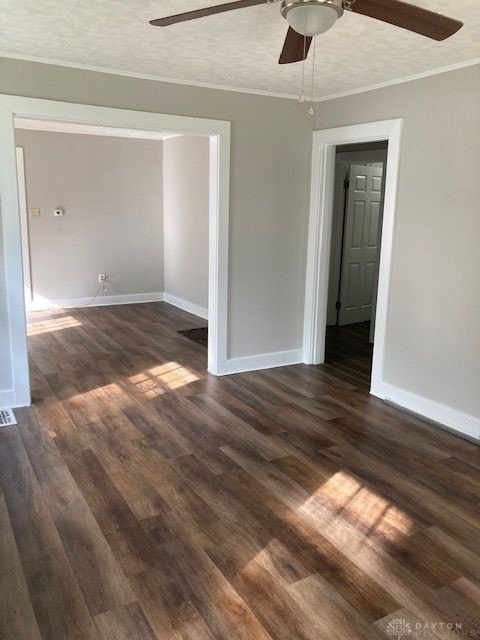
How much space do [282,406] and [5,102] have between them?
9.32ft

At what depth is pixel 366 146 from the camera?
5953 mm

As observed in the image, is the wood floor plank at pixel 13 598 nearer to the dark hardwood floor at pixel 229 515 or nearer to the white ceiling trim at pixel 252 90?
the dark hardwood floor at pixel 229 515

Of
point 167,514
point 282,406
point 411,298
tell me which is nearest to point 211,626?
point 167,514

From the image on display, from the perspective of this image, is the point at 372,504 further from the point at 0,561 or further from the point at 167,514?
the point at 0,561

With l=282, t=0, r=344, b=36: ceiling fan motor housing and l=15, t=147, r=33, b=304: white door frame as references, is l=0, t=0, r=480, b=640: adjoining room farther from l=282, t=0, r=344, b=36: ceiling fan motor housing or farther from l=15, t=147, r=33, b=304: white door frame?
l=15, t=147, r=33, b=304: white door frame

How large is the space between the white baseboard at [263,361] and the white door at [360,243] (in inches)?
72.2

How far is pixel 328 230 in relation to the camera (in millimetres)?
4762

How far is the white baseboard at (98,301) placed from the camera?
713 centimetres

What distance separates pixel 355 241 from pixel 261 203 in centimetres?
238

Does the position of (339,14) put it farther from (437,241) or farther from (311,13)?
(437,241)

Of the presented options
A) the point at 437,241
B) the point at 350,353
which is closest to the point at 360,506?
the point at 437,241

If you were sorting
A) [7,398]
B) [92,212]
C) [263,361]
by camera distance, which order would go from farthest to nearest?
1. [92,212]
2. [263,361]
3. [7,398]

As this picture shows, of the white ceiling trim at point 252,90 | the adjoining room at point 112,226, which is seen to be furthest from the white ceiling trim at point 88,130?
the white ceiling trim at point 252,90

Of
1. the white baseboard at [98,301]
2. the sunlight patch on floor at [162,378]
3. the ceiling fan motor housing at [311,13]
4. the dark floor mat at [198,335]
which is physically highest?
the ceiling fan motor housing at [311,13]
